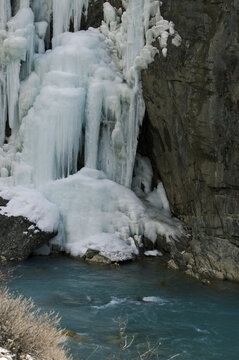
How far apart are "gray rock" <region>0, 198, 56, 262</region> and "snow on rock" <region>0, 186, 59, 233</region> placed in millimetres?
162

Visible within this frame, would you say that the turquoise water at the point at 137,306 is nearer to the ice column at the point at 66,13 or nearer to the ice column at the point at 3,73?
the ice column at the point at 3,73

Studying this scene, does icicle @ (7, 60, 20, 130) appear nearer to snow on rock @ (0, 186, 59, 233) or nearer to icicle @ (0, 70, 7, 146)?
icicle @ (0, 70, 7, 146)

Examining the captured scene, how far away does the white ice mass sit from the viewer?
15.3 m

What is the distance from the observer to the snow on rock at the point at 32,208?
1479cm

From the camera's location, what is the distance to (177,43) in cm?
1401

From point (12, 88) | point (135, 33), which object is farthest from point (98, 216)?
point (135, 33)

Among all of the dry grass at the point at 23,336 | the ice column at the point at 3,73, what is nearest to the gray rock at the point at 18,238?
the ice column at the point at 3,73

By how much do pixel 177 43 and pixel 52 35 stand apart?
6.10m

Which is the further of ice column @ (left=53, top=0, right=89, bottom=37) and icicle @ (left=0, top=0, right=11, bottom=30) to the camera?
ice column @ (left=53, top=0, right=89, bottom=37)

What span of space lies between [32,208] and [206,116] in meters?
5.66

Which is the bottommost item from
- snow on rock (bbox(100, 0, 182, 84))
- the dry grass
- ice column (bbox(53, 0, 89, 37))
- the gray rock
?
the gray rock

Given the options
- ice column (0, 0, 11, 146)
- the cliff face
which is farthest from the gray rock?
the cliff face

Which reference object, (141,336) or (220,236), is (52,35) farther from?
(141,336)

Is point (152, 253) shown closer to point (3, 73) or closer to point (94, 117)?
point (94, 117)
